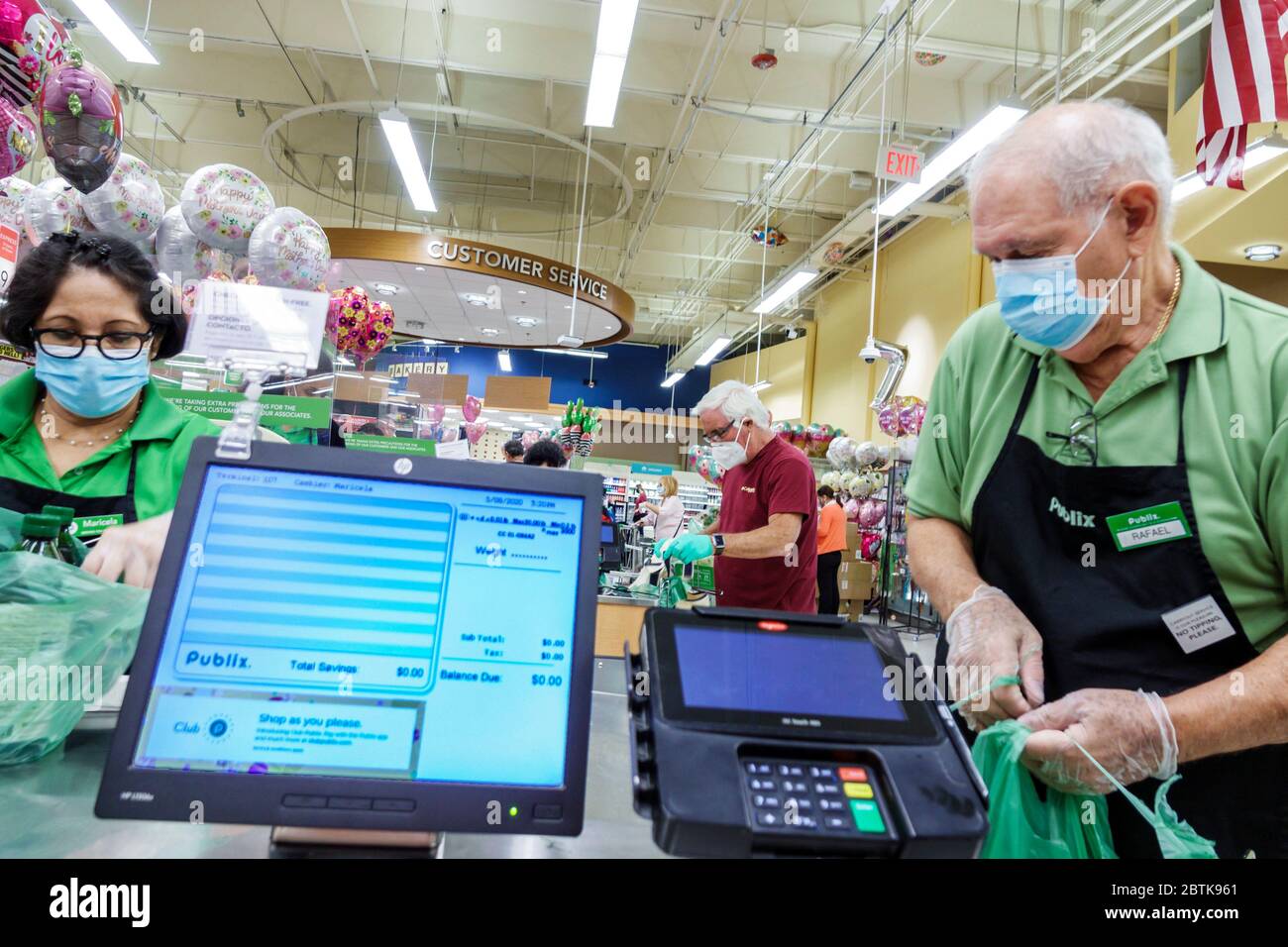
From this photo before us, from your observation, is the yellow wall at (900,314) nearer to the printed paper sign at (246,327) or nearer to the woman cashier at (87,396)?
the woman cashier at (87,396)

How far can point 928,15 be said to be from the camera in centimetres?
721

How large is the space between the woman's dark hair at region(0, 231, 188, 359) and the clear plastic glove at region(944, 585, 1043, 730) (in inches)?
62.5

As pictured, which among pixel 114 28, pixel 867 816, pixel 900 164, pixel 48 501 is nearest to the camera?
pixel 867 816

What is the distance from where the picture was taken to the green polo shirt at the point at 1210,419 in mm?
993

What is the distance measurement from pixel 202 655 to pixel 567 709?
35 cm

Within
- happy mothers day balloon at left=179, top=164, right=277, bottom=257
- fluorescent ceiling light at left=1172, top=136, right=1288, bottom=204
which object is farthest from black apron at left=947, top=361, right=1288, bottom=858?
fluorescent ceiling light at left=1172, top=136, right=1288, bottom=204

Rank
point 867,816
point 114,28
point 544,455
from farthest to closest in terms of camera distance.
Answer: point 114,28
point 544,455
point 867,816

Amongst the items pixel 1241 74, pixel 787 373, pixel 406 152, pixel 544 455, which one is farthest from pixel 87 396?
pixel 787 373

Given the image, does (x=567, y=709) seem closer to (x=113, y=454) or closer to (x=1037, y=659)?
(x=1037, y=659)

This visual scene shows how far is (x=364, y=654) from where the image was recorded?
28.7 inches

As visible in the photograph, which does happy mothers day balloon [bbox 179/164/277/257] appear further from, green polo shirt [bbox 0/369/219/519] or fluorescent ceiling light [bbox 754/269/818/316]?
fluorescent ceiling light [bbox 754/269/818/316]

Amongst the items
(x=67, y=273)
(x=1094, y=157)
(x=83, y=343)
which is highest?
(x=1094, y=157)

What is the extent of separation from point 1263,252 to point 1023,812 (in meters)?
8.38

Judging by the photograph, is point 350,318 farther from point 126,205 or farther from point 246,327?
point 246,327
